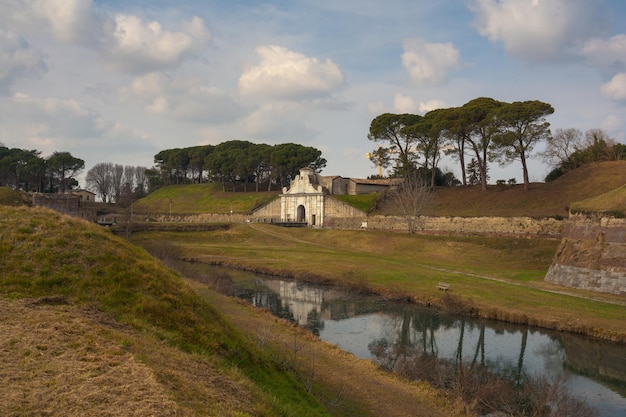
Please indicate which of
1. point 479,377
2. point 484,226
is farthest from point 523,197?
point 479,377

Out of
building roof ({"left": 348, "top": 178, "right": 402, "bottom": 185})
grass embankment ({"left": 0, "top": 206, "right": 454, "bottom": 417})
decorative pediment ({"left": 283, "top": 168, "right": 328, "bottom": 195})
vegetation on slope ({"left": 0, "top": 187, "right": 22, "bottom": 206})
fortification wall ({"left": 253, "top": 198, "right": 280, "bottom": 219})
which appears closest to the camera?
grass embankment ({"left": 0, "top": 206, "right": 454, "bottom": 417})

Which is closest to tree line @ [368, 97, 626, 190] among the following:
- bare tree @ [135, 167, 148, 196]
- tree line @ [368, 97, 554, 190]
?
tree line @ [368, 97, 554, 190]

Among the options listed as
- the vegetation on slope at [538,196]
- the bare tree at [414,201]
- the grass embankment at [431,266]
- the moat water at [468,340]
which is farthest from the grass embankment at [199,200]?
the moat water at [468,340]

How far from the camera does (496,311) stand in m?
25.6

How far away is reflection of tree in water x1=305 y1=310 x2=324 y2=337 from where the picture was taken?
23.3 metres

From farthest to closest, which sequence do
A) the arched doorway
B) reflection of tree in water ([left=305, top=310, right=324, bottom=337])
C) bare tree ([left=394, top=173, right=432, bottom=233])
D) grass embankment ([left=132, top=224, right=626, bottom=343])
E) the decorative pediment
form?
the arched doorway < the decorative pediment < bare tree ([left=394, top=173, right=432, bottom=233]) < grass embankment ([left=132, top=224, right=626, bottom=343]) < reflection of tree in water ([left=305, top=310, right=324, bottom=337])

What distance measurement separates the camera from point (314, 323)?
24.7 metres

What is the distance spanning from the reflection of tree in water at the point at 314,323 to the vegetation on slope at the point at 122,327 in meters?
9.69

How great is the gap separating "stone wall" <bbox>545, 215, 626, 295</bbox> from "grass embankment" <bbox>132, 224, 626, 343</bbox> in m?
1.06

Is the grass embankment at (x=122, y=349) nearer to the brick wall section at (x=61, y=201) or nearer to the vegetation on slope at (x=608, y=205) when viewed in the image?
the vegetation on slope at (x=608, y=205)

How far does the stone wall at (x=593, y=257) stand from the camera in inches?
1103

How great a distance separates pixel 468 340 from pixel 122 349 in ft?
57.2

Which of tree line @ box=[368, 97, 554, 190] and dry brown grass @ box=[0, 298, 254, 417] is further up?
tree line @ box=[368, 97, 554, 190]

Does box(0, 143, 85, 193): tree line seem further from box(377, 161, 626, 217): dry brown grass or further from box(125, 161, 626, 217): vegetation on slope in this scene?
box(377, 161, 626, 217): dry brown grass
